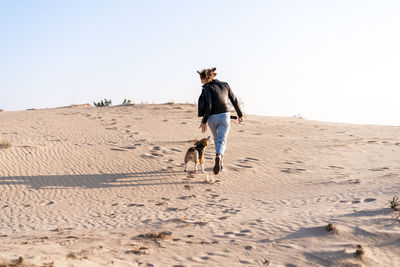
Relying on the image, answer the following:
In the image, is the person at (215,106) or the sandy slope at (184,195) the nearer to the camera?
the sandy slope at (184,195)

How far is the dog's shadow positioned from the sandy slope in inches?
1.5

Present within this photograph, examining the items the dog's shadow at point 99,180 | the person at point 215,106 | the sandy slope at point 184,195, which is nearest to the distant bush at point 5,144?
the sandy slope at point 184,195

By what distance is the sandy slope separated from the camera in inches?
158

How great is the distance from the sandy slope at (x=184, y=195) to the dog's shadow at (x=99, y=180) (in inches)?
1.5

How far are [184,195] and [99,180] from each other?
7.34 ft

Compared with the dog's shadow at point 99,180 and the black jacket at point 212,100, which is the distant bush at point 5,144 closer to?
the dog's shadow at point 99,180

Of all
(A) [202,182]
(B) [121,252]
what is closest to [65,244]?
(B) [121,252]

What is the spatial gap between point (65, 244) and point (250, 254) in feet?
7.25

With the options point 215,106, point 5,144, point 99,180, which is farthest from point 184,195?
point 5,144

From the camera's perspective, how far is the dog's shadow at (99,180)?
26.0 ft

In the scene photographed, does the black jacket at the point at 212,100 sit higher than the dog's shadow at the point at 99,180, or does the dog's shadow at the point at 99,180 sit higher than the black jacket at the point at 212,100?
the black jacket at the point at 212,100

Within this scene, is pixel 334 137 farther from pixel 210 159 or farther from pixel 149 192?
pixel 149 192

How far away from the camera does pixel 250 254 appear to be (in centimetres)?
396

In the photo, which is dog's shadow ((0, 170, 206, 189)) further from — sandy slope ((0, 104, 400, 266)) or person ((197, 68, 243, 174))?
person ((197, 68, 243, 174))
